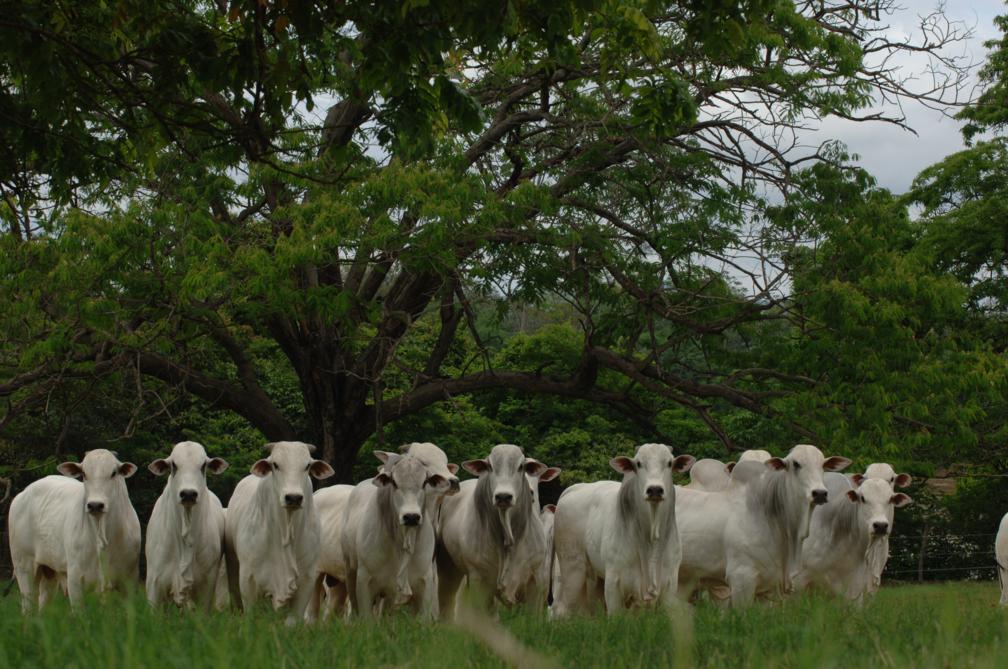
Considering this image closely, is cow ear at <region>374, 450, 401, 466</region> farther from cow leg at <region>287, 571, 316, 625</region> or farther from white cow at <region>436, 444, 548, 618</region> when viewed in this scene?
cow leg at <region>287, 571, 316, 625</region>

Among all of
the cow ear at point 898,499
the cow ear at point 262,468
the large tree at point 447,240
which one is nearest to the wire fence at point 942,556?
the large tree at point 447,240

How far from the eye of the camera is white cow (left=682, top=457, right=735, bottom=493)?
45.9 feet

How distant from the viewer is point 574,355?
24172mm

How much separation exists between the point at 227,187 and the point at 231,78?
10.8m

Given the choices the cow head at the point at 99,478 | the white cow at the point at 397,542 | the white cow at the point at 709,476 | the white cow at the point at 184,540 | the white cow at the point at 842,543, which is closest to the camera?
the white cow at the point at 184,540

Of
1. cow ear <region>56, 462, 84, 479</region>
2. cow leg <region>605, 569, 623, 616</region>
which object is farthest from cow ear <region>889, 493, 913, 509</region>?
cow ear <region>56, 462, 84, 479</region>

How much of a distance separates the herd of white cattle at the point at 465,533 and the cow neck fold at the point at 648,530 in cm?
1

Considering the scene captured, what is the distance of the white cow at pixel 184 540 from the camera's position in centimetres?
1116

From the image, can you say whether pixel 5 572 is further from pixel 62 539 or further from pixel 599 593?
pixel 599 593

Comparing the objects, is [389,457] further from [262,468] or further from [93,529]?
[93,529]

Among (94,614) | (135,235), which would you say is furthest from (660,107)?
(135,235)

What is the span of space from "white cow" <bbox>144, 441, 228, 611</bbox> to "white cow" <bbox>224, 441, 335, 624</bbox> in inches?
12.2

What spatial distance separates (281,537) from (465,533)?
193 cm

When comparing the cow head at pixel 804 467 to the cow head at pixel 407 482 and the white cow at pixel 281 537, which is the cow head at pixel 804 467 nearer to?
the cow head at pixel 407 482
